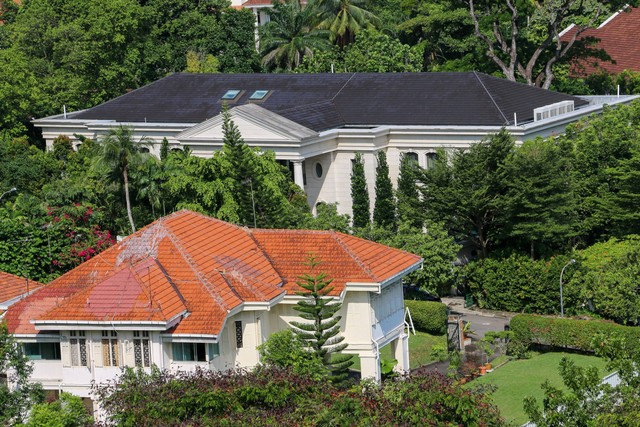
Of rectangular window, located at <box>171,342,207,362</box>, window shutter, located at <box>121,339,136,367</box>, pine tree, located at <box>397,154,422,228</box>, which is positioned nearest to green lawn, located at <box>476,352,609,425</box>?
rectangular window, located at <box>171,342,207,362</box>

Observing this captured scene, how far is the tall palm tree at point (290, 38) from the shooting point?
9794 centimetres

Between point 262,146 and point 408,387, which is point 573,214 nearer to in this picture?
point 262,146

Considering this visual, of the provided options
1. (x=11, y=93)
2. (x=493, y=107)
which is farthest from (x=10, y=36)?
(x=493, y=107)

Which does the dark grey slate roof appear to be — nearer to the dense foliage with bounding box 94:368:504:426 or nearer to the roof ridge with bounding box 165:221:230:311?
the roof ridge with bounding box 165:221:230:311

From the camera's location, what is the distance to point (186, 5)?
105625 millimetres

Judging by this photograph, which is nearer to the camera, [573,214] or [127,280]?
[127,280]

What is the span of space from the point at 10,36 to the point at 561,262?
141ft

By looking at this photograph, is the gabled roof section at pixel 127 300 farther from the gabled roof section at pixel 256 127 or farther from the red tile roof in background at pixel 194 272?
the gabled roof section at pixel 256 127

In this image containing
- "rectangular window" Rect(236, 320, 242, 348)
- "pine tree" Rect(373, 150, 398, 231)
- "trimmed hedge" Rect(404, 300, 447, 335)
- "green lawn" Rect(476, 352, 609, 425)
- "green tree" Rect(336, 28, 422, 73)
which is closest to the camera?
"rectangular window" Rect(236, 320, 242, 348)

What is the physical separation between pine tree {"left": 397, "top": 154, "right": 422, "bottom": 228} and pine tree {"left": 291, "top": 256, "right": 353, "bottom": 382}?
1902 centimetres

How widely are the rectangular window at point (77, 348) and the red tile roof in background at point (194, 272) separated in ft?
2.48

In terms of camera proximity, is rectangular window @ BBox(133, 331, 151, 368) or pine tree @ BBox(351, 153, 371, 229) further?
pine tree @ BBox(351, 153, 371, 229)

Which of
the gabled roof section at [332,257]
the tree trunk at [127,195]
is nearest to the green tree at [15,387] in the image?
the gabled roof section at [332,257]

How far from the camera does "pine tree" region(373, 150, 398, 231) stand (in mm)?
73562
